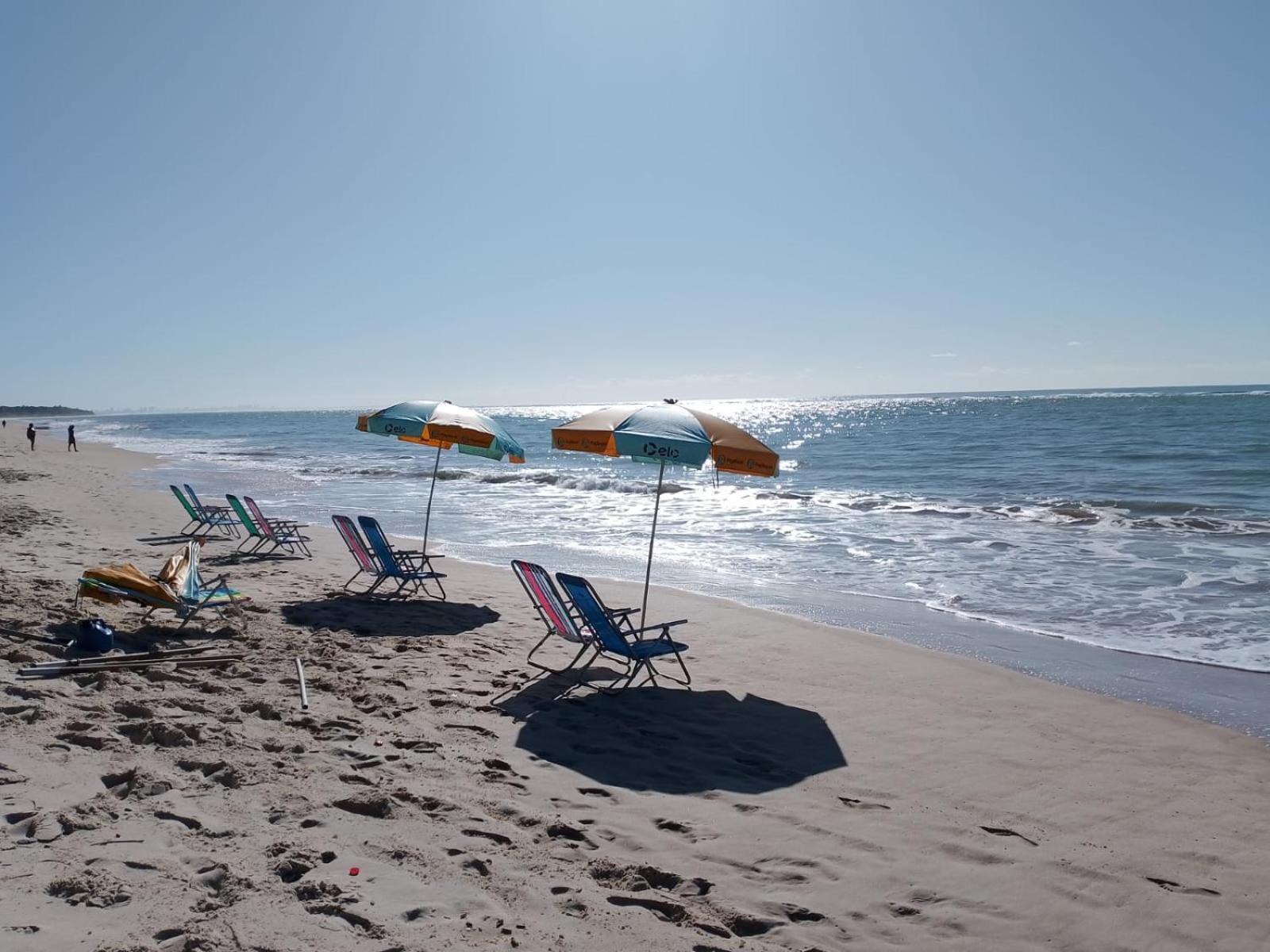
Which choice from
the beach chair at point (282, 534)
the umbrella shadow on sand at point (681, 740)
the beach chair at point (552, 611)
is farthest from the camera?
the beach chair at point (282, 534)

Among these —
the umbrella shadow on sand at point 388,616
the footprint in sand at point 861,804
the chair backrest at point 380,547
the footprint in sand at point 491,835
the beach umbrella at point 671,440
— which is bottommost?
the footprint in sand at point 861,804

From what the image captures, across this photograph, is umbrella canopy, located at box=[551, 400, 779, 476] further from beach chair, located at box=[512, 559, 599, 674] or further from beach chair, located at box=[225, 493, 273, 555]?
beach chair, located at box=[225, 493, 273, 555]

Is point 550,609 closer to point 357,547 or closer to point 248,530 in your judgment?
point 357,547

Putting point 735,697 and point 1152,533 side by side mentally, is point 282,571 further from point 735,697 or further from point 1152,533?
point 1152,533

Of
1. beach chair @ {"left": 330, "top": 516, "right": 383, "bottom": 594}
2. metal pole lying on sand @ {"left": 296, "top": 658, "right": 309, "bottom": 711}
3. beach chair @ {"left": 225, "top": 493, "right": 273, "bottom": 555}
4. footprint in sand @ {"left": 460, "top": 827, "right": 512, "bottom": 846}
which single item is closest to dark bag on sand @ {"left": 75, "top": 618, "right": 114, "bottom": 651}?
metal pole lying on sand @ {"left": 296, "top": 658, "right": 309, "bottom": 711}

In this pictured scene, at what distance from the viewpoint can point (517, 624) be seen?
25.7 feet

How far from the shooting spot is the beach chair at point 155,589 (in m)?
5.87

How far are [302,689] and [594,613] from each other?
6.49ft

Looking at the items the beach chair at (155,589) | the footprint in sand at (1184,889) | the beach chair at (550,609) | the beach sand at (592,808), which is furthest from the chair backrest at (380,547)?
the footprint in sand at (1184,889)

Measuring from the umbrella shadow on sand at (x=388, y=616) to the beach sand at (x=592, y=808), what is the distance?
0.47 meters

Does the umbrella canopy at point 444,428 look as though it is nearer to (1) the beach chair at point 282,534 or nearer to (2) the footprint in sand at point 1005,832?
(1) the beach chair at point 282,534

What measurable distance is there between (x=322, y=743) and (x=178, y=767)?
0.70 m

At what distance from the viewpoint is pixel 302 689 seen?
200 inches

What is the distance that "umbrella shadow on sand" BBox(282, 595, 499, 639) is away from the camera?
23.7 feet
